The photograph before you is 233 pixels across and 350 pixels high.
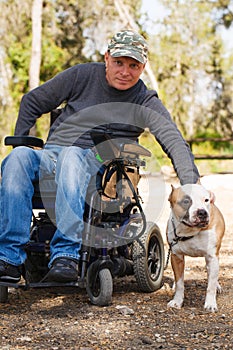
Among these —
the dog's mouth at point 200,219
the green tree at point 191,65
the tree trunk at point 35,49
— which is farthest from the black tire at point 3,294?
the green tree at point 191,65

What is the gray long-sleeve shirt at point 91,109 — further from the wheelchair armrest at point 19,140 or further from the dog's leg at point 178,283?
the dog's leg at point 178,283

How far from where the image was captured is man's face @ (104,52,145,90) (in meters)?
3.76

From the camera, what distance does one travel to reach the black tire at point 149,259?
3846mm

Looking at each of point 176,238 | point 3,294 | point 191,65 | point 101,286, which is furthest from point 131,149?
point 191,65

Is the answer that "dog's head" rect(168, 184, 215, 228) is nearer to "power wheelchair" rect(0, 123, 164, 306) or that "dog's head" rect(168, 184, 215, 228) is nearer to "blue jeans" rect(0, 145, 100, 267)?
"power wheelchair" rect(0, 123, 164, 306)

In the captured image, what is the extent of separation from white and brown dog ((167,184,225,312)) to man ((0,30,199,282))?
0.13 meters

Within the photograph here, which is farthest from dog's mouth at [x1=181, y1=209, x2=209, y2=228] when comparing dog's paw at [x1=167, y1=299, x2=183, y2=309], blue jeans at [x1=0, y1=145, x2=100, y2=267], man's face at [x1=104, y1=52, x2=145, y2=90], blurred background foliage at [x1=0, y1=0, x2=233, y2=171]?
blurred background foliage at [x1=0, y1=0, x2=233, y2=171]

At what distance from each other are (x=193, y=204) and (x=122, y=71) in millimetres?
971

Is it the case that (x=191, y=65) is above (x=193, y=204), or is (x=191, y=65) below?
above

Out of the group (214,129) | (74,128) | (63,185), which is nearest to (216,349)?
(63,185)

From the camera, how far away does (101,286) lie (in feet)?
11.2

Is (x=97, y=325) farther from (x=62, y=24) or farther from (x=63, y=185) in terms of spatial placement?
(x=62, y=24)

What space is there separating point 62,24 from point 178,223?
22.4m

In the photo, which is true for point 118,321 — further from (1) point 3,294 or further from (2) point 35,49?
(2) point 35,49
